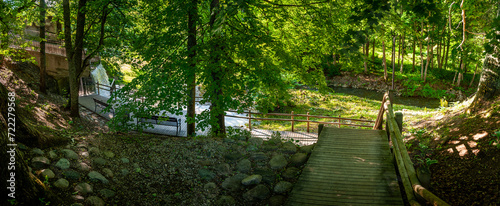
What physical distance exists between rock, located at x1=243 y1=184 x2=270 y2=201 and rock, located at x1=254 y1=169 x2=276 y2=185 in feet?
1.03

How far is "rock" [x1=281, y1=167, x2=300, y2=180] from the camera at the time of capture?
639 centimetres

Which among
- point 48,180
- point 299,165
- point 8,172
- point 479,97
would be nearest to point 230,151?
point 299,165

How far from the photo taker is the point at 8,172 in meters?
3.74

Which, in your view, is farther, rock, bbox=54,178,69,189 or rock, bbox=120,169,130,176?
rock, bbox=120,169,130,176

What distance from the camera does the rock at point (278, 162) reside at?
6.88 metres

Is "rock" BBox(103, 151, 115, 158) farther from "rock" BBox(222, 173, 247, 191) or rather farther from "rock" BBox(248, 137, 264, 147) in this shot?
"rock" BBox(248, 137, 264, 147)

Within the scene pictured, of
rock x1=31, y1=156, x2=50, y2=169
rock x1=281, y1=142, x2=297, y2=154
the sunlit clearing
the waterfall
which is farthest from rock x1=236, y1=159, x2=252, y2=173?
the waterfall

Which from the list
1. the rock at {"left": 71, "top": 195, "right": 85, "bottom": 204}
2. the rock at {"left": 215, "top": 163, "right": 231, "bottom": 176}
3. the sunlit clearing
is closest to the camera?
the rock at {"left": 71, "top": 195, "right": 85, "bottom": 204}

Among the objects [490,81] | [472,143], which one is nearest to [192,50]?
[472,143]

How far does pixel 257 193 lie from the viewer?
5.91m

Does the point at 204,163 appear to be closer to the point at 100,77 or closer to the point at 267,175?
the point at 267,175

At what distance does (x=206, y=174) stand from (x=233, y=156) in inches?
41.1

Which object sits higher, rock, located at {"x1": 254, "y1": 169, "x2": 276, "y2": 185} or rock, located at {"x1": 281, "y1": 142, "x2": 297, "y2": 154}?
rock, located at {"x1": 281, "y1": 142, "x2": 297, "y2": 154}

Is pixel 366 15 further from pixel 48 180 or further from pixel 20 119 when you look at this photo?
pixel 20 119
